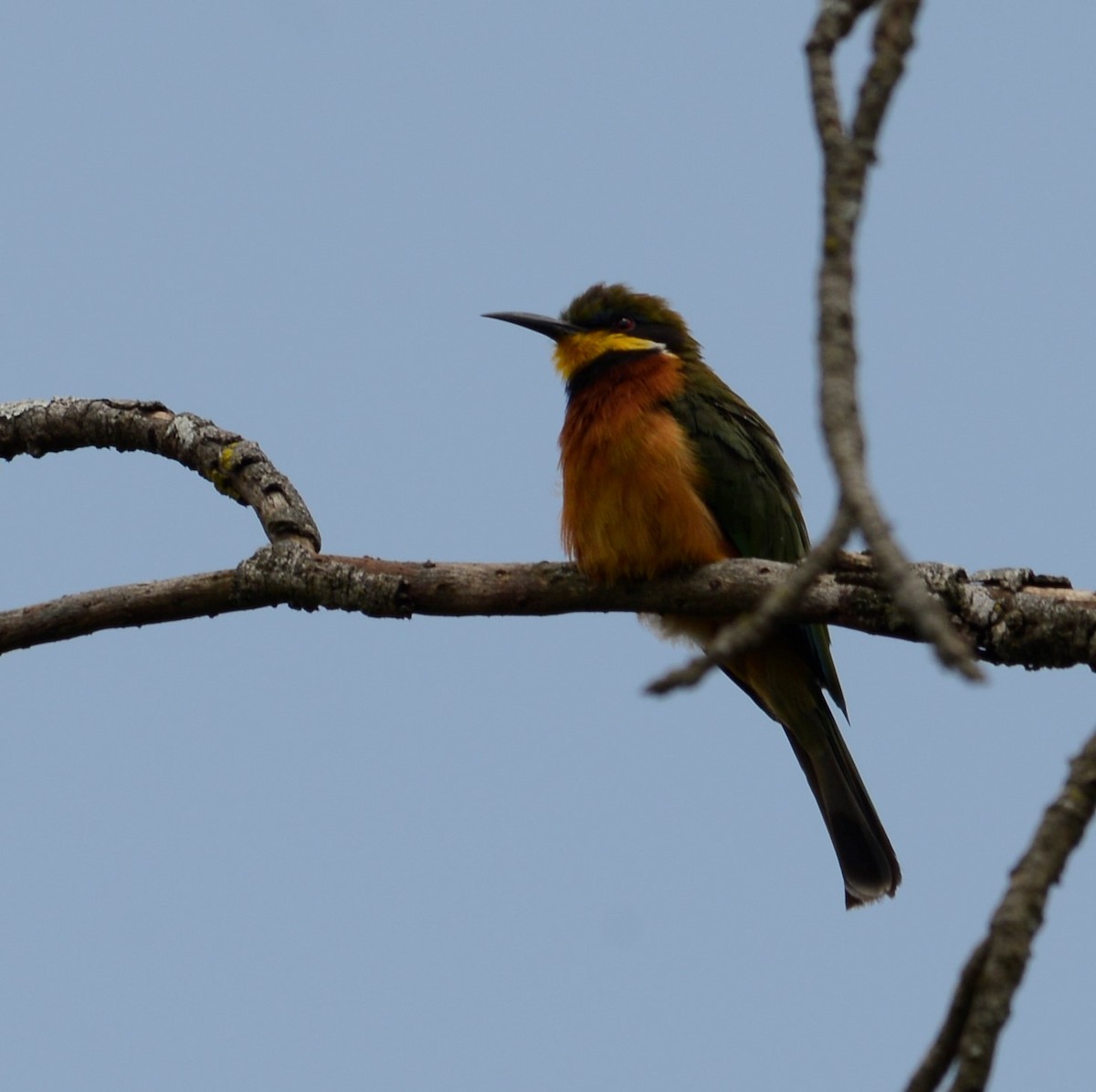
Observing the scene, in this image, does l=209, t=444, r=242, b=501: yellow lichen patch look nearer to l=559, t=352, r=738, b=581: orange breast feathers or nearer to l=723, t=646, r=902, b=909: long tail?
l=559, t=352, r=738, b=581: orange breast feathers

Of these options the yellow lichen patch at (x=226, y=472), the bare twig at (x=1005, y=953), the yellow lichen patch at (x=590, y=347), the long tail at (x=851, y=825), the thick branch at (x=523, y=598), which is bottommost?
the bare twig at (x=1005, y=953)

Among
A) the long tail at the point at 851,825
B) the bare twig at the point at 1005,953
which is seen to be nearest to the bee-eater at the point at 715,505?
the long tail at the point at 851,825

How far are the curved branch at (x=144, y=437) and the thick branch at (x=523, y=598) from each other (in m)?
0.59

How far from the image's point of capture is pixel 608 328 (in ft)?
21.6

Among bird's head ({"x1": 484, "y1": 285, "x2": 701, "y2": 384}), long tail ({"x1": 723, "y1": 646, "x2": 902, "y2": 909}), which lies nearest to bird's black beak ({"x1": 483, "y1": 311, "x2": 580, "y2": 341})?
bird's head ({"x1": 484, "y1": 285, "x2": 701, "y2": 384})

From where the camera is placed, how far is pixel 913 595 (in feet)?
5.97

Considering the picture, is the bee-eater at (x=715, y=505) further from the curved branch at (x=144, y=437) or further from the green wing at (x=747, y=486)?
the curved branch at (x=144, y=437)

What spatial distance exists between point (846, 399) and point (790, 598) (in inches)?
11.4

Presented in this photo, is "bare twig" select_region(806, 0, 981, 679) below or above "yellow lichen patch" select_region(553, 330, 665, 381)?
below

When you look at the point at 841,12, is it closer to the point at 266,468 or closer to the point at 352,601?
the point at 352,601

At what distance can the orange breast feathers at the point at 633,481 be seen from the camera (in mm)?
5227

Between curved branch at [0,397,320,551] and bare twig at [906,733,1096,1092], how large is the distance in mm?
3388

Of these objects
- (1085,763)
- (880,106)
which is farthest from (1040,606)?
(880,106)

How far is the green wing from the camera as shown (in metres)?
5.75
